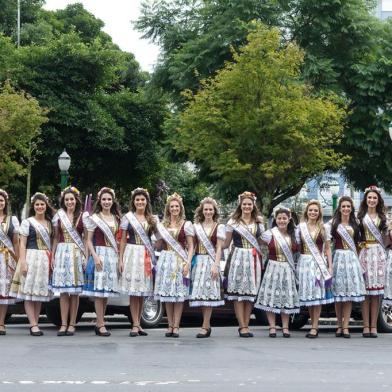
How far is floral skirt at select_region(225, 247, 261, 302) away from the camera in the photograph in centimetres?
1366

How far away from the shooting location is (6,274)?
13.7m

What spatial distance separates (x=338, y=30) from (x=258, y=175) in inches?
233

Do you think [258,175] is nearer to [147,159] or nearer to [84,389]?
[147,159]

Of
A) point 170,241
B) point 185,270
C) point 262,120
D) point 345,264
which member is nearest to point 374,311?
point 345,264

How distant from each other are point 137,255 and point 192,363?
10.1 ft

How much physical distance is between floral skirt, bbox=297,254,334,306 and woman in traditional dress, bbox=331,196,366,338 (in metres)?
0.28

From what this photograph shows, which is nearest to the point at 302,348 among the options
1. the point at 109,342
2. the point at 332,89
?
the point at 109,342

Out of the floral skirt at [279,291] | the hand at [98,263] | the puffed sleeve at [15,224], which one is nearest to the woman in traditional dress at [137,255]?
the hand at [98,263]

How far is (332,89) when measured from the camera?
1304 inches

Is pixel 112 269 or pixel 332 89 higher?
pixel 332 89

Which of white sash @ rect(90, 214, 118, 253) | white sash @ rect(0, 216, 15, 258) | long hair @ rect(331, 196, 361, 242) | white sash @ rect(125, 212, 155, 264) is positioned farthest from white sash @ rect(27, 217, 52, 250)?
long hair @ rect(331, 196, 361, 242)

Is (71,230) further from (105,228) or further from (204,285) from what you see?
(204,285)

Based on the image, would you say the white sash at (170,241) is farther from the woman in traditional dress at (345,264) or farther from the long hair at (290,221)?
the woman in traditional dress at (345,264)

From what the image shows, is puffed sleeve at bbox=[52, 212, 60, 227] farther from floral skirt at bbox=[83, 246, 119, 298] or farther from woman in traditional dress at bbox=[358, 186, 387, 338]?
woman in traditional dress at bbox=[358, 186, 387, 338]
